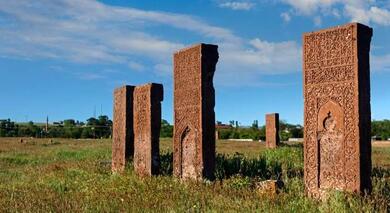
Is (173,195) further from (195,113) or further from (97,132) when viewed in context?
(97,132)

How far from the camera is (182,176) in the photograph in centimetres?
1023

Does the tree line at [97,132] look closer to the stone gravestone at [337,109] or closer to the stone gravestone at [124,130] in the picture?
the stone gravestone at [124,130]

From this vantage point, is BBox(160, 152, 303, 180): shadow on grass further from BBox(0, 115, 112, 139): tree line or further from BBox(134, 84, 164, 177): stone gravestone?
BBox(0, 115, 112, 139): tree line

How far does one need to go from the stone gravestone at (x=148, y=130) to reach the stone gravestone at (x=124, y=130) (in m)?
1.04

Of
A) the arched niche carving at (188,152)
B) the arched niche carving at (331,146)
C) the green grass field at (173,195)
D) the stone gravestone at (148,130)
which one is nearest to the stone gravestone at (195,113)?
the arched niche carving at (188,152)

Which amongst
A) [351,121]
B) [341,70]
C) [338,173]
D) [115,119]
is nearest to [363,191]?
[338,173]

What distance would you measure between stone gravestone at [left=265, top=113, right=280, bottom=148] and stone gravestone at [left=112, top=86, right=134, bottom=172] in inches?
397

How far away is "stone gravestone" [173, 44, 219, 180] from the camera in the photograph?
31.3 feet

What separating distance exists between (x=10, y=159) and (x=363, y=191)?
15414 mm

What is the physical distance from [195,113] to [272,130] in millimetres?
13296

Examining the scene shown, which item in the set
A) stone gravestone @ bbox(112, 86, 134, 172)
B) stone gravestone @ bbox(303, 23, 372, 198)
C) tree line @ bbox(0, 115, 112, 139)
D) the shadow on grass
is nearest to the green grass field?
the shadow on grass

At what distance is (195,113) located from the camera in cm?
976

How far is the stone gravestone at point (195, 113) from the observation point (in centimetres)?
954

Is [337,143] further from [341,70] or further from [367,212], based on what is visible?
[367,212]
